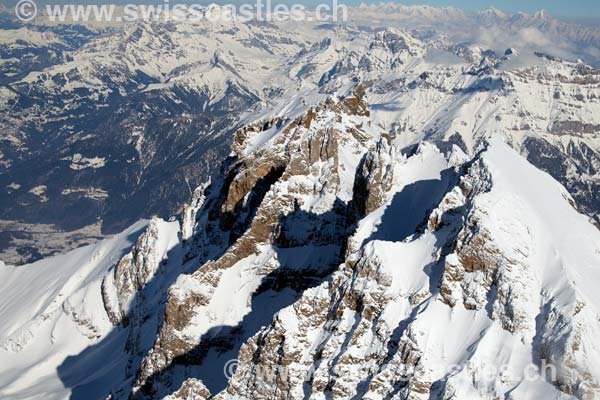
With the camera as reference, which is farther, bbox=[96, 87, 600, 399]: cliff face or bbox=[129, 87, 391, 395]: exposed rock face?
bbox=[129, 87, 391, 395]: exposed rock face

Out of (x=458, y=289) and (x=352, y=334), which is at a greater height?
(x=458, y=289)

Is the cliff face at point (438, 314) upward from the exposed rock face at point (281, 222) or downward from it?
upward

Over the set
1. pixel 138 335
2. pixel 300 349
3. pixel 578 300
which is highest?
pixel 578 300

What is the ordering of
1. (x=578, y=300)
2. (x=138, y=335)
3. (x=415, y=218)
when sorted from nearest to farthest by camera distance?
(x=578, y=300)
(x=415, y=218)
(x=138, y=335)

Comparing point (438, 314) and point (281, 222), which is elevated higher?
point (438, 314)

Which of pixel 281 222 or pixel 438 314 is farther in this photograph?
pixel 281 222

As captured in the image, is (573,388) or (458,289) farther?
(458,289)

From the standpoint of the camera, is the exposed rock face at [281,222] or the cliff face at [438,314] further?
the exposed rock face at [281,222]

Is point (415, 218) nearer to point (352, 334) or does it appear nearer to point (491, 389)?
point (352, 334)

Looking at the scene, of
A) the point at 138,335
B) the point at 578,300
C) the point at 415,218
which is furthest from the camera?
the point at 138,335

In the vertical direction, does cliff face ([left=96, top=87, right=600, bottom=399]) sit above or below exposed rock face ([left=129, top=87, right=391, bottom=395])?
above

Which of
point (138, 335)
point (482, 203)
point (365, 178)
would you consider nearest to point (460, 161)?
point (365, 178)
